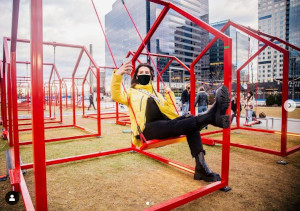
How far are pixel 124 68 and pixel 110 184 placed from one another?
1568 millimetres

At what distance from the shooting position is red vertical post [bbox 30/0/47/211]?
1471mm

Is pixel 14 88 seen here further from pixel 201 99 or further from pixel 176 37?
pixel 176 37

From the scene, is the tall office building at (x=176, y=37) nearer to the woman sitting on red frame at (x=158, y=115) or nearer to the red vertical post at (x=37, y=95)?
the woman sitting on red frame at (x=158, y=115)

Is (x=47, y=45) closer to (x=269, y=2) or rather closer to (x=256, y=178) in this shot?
(x=256, y=178)

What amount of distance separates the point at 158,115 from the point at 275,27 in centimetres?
11501

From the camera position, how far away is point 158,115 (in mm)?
2508

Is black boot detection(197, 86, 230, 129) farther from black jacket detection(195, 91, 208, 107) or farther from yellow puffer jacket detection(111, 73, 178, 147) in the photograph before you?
black jacket detection(195, 91, 208, 107)

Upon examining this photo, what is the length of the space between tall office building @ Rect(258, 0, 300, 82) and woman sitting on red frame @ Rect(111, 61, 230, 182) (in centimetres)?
7994

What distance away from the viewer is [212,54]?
78.2 m

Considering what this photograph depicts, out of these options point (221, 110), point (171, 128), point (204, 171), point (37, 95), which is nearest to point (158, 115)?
point (171, 128)

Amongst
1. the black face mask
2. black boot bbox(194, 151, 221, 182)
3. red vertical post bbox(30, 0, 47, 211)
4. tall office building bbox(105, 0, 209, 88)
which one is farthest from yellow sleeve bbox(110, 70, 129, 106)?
tall office building bbox(105, 0, 209, 88)

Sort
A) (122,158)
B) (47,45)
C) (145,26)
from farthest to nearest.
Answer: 1. (145,26)
2. (47,45)
3. (122,158)

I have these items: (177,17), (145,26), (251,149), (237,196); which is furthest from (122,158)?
(177,17)

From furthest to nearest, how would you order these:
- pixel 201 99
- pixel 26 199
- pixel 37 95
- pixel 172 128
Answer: pixel 201 99
pixel 172 128
pixel 26 199
pixel 37 95
